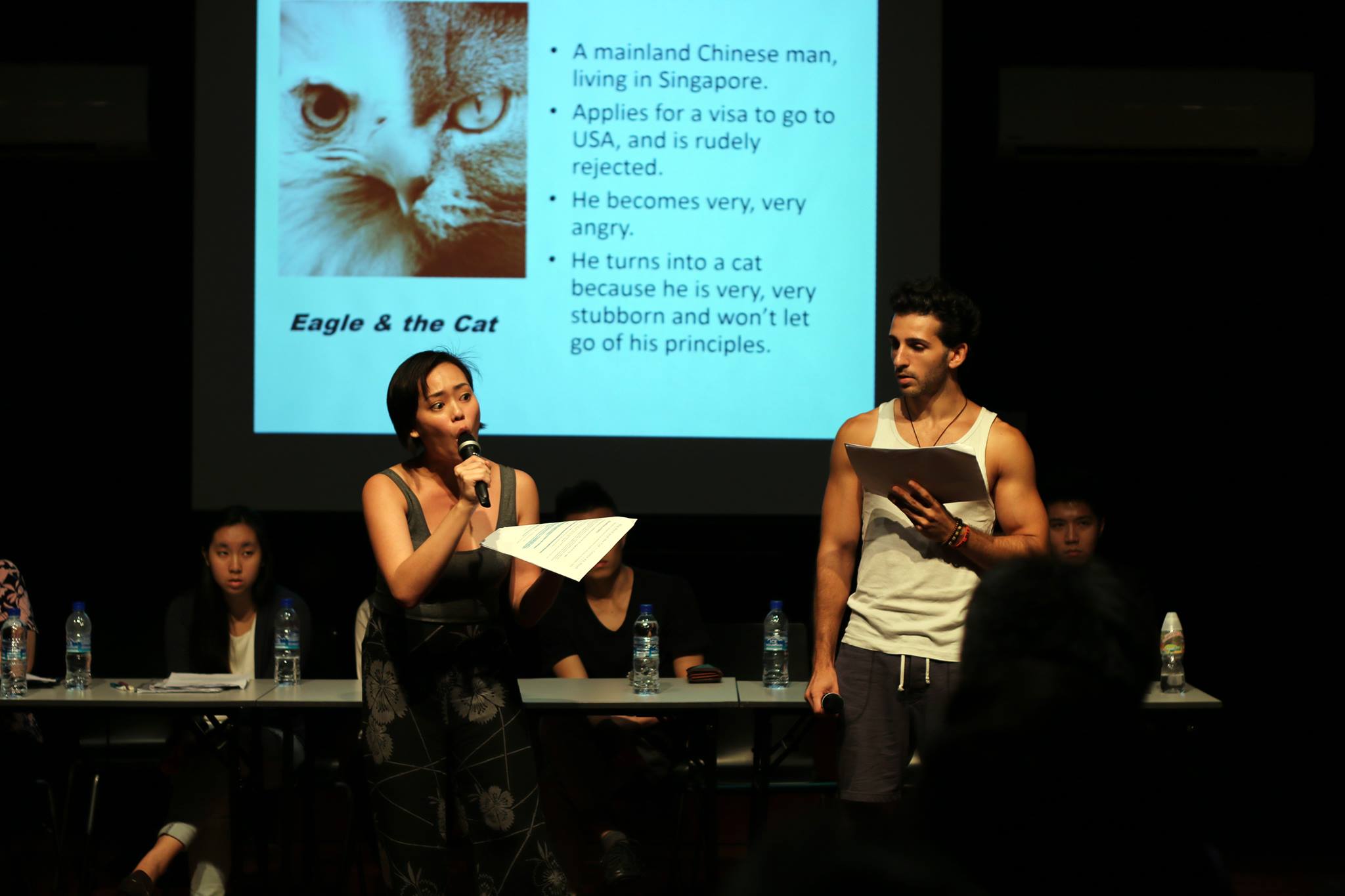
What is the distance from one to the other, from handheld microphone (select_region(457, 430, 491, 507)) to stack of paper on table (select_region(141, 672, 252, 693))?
145cm

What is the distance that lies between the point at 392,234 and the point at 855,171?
5.26 feet

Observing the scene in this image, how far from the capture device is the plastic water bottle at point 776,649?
3.54m

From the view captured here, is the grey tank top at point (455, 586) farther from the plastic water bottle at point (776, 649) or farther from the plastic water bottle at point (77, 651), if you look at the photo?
the plastic water bottle at point (77, 651)

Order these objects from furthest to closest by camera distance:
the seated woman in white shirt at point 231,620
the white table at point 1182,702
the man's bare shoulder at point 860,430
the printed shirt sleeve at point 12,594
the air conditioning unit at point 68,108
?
the air conditioning unit at point 68,108 → the printed shirt sleeve at point 12,594 → the seated woman in white shirt at point 231,620 → the white table at point 1182,702 → the man's bare shoulder at point 860,430

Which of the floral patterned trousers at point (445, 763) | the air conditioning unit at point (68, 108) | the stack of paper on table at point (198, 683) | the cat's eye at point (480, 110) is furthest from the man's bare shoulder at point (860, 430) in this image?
the air conditioning unit at point (68, 108)

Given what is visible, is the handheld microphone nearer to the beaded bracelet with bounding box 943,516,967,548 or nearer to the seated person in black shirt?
the beaded bracelet with bounding box 943,516,967,548

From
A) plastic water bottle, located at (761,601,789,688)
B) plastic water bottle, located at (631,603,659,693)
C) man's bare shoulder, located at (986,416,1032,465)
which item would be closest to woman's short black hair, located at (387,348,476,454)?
man's bare shoulder, located at (986,416,1032,465)

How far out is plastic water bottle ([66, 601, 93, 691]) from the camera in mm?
3439

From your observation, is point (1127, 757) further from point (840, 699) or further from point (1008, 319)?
point (1008, 319)

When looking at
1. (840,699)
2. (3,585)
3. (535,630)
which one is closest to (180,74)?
(3,585)

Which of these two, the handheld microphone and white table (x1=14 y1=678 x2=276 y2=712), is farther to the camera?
white table (x1=14 y1=678 x2=276 y2=712)

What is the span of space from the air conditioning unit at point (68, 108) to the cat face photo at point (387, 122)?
0.63 m

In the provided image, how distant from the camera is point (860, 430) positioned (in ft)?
8.98

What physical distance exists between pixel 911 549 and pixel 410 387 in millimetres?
1035
